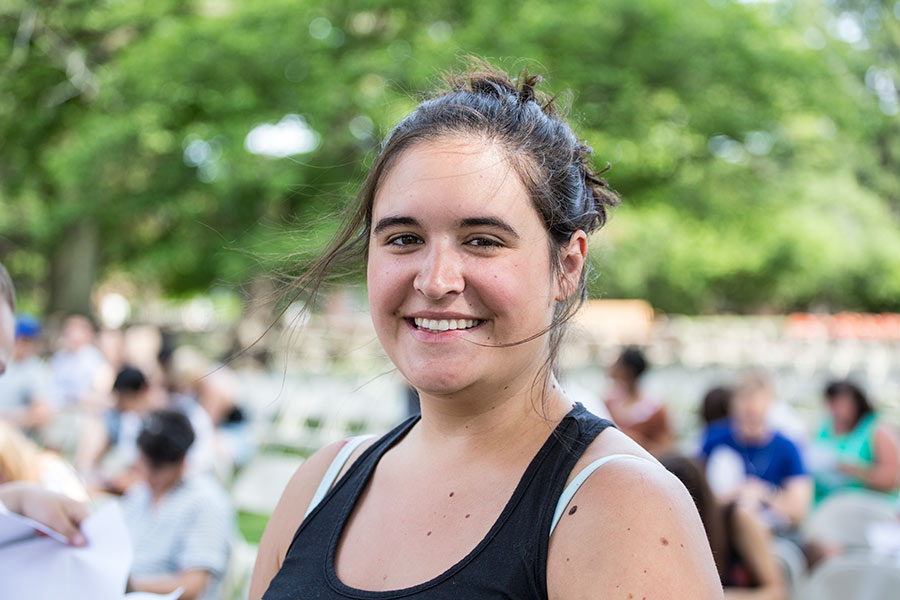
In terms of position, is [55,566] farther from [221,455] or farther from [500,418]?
[221,455]

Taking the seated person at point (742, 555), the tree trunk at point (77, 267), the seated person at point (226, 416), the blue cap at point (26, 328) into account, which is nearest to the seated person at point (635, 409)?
the seated person at point (742, 555)

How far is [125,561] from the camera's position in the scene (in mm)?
1627

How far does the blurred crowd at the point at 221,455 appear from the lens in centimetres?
366

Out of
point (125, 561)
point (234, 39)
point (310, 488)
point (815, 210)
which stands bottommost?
point (815, 210)

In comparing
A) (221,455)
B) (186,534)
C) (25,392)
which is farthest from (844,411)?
(25,392)

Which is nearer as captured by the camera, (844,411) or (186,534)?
(186,534)

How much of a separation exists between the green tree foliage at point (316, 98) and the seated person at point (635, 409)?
4.13 m

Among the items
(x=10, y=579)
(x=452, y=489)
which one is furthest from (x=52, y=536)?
(x=452, y=489)

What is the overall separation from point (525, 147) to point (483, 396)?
362 millimetres

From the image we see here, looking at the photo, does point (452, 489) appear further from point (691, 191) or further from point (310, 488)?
point (691, 191)

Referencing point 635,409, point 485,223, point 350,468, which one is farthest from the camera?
point 635,409

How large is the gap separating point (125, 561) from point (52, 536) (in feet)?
0.42

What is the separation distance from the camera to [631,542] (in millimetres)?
1083

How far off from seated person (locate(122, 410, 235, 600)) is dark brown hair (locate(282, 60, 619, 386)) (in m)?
2.95
